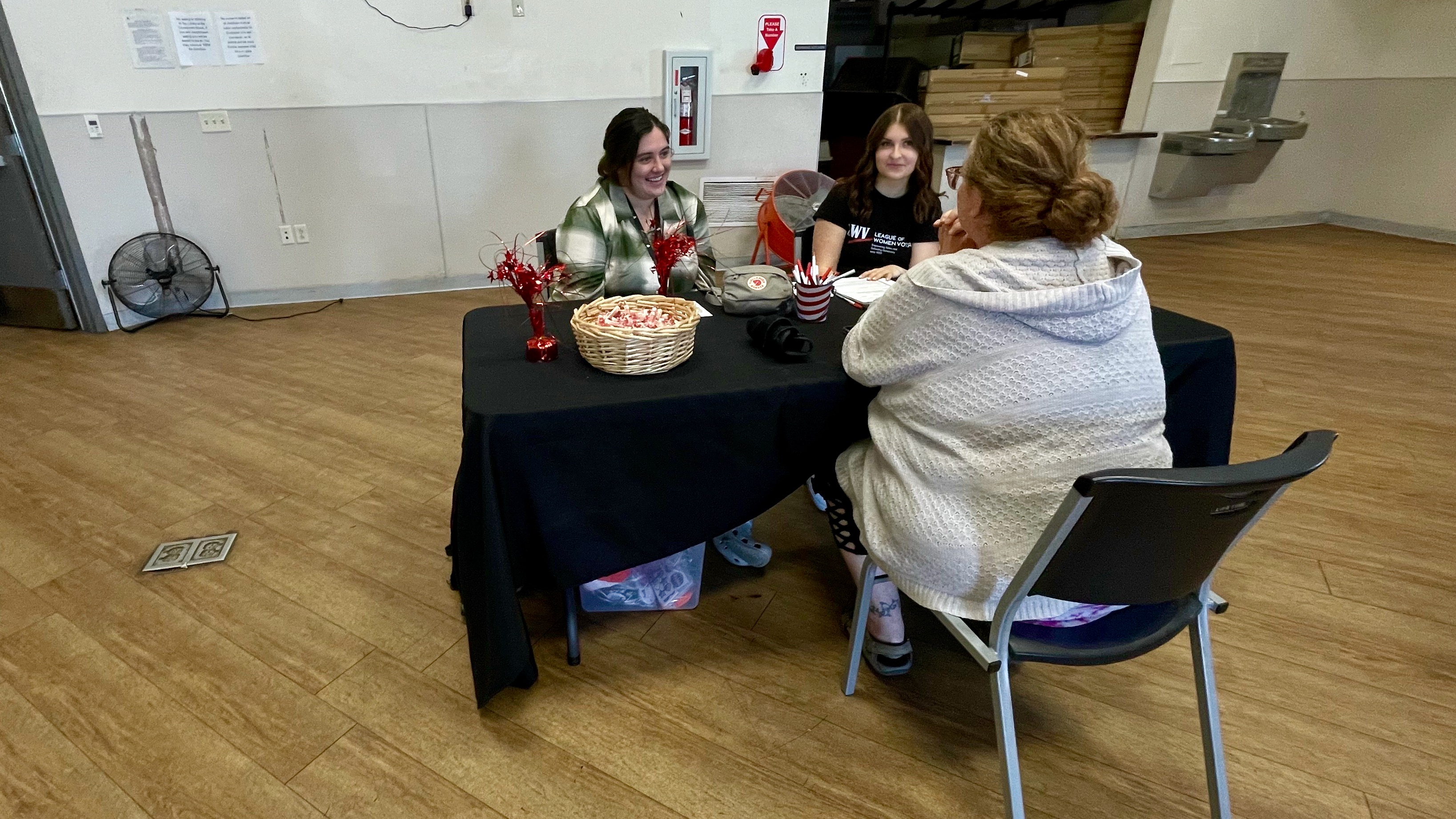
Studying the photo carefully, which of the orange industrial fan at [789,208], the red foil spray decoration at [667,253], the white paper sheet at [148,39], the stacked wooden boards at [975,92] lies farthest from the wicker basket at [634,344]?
the stacked wooden boards at [975,92]

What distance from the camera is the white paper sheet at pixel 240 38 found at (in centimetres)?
347

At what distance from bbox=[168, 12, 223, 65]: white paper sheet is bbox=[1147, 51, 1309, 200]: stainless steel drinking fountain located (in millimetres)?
6121

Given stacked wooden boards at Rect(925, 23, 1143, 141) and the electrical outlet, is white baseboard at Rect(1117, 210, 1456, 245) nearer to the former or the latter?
stacked wooden boards at Rect(925, 23, 1143, 141)

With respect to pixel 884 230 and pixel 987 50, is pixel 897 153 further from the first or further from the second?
pixel 987 50

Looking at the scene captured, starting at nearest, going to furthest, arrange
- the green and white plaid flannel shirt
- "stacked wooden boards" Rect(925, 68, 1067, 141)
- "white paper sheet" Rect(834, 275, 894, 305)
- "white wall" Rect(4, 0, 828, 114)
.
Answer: "white paper sheet" Rect(834, 275, 894, 305), the green and white plaid flannel shirt, "white wall" Rect(4, 0, 828, 114), "stacked wooden boards" Rect(925, 68, 1067, 141)

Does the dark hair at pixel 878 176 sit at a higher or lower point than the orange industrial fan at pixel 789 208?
higher

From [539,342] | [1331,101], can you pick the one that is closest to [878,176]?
[539,342]

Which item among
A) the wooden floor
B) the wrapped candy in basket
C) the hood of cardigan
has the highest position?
the hood of cardigan

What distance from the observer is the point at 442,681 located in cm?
Result: 163

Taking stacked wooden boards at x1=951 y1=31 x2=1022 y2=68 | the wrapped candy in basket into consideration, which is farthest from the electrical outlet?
stacked wooden boards at x1=951 y1=31 x2=1022 y2=68

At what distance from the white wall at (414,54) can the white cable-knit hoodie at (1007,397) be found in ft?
11.1

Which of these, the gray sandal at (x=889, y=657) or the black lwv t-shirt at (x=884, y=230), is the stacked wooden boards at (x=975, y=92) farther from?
the gray sandal at (x=889, y=657)

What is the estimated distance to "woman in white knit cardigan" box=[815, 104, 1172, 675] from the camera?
3.77ft

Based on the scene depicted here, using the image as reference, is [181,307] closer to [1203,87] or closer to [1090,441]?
[1090,441]
